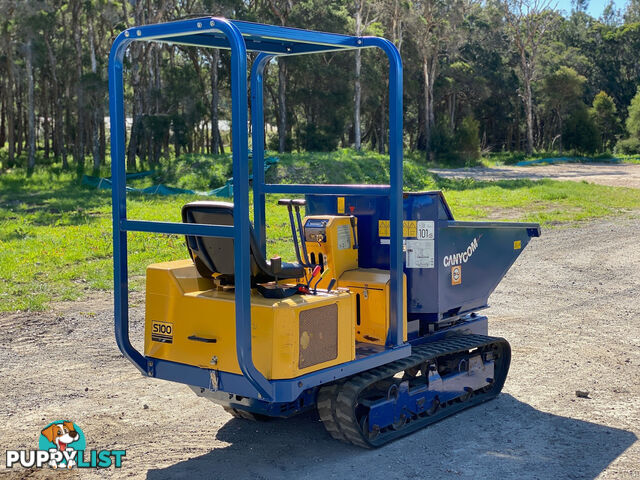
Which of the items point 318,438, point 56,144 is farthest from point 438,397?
point 56,144

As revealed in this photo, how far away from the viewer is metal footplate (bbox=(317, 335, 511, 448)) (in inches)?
232

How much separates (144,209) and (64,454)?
51.4 feet

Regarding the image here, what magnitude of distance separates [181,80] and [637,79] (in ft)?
124

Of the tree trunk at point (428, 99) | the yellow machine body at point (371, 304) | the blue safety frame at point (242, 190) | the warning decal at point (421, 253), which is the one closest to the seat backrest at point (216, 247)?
the blue safety frame at point (242, 190)

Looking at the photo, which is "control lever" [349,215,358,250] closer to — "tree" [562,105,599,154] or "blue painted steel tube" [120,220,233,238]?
"blue painted steel tube" [120,220,233,238]

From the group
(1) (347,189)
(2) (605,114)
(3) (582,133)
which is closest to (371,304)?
(1) (347,189)

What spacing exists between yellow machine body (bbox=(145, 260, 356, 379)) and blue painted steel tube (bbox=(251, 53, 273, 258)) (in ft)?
3.00

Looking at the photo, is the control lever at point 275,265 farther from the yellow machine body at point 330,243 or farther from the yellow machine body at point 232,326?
the yellow machine body at point 330,243

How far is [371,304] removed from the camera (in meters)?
6.27

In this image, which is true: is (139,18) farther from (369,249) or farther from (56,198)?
(369,249)

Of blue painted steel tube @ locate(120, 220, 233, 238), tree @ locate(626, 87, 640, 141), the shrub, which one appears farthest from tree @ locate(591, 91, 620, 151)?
blue painted steel tube @ locate(120, 220, 233, 238)

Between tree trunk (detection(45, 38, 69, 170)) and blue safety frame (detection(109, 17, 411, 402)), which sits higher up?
tree trunk (detection(45, 38, 69, 170))

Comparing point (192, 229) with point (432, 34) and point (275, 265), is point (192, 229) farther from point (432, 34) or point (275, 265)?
point (432, 34)

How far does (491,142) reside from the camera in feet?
222
